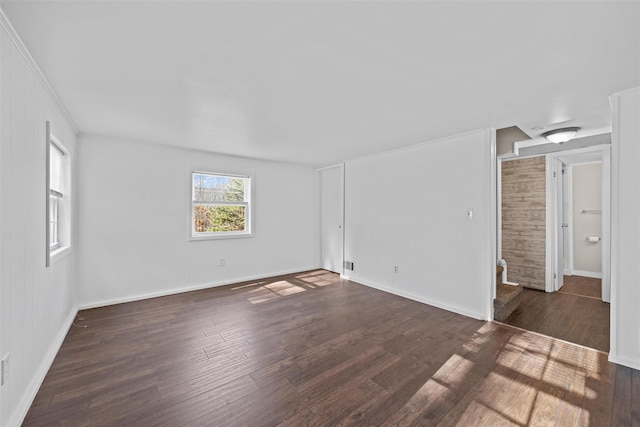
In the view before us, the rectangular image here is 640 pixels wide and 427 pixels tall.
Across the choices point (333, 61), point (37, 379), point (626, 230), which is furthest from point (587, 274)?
point (37, 379)

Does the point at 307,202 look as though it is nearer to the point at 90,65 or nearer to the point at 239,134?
the point at 239,134

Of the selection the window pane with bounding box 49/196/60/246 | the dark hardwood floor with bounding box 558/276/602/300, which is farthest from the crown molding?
the dark hardwood floor with bounding box 558/276/602/300

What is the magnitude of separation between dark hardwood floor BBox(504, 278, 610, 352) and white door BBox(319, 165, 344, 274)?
307 centimetres

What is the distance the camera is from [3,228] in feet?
4.93

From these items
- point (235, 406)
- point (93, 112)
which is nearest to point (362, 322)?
point (235, 406)

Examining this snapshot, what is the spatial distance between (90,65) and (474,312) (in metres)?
4.41

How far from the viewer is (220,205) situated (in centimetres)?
487

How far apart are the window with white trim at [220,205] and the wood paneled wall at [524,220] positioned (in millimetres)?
4625

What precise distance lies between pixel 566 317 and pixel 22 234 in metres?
5.33

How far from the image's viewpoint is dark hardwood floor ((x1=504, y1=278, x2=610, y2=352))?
2818 mm

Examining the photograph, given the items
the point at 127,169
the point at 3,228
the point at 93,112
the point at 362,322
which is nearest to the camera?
the point at 3,228

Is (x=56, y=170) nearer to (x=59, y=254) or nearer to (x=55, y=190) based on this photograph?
(x=55, y=190)

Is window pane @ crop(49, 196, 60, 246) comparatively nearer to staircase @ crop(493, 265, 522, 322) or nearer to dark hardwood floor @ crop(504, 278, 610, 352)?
staircase @ crop(493, 265, 522, 322)

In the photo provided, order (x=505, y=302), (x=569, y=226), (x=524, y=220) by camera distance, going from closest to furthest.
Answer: (x=505, y=302)
(x=524, y=220)
(x=569, y=226)
